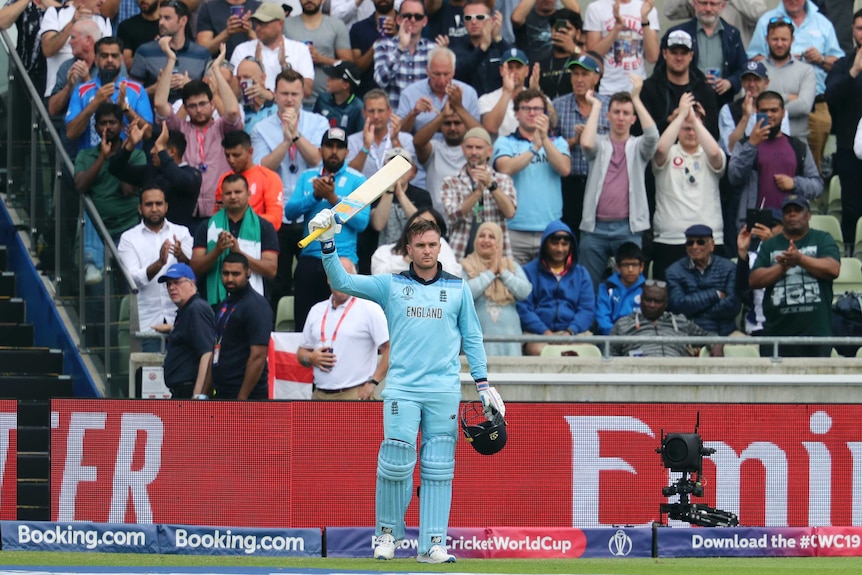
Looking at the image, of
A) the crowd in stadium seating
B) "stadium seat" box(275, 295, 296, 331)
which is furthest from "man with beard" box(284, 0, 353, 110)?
"stadium seat" box(275, 295, 296, 331)

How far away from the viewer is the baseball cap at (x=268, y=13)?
1628 centimetres

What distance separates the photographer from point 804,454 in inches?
466

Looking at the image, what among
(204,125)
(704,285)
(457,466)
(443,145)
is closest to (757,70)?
(704,285)

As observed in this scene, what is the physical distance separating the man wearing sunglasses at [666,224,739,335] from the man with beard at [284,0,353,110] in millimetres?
4784

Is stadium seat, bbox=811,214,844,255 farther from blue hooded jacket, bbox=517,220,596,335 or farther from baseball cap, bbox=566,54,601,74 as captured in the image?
blue hooded jacket, bbox=517,220,596,335

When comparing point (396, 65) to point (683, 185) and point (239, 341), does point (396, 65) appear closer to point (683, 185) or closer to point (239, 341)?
point (683, 185)

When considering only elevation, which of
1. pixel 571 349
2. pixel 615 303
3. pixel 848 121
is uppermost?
pixel 848 121

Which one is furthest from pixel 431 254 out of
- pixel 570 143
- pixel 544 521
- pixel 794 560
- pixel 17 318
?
pixel 17 318

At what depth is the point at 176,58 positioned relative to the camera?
1639cm

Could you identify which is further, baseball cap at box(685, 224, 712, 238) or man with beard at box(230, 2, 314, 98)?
man with beard at box(230, 2, 314, 98)

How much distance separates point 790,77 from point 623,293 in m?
3.86

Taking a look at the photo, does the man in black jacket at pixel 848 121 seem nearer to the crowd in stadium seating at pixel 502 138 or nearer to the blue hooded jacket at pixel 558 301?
the crowd in stadium seating at pixel 502 138

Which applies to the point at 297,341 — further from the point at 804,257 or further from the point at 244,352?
the point at 804,257

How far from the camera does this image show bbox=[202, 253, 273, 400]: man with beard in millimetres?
12789
